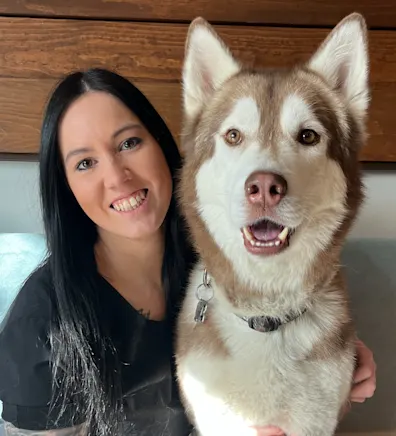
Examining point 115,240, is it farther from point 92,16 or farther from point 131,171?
point 92,16

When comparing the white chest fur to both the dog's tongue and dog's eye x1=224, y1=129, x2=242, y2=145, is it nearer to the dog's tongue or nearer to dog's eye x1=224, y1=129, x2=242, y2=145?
the dog's tongue

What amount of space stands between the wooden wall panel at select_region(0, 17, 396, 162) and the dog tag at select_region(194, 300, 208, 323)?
0.80 m

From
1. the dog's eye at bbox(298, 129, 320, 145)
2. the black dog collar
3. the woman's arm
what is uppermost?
the dog's eye at bbox(298, 129, 320, 145)

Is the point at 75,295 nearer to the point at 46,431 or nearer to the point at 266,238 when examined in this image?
the point at 46,431

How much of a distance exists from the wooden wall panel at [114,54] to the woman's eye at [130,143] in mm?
594

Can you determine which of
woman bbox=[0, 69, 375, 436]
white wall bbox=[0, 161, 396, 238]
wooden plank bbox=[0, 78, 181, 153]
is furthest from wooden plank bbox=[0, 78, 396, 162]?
woman bbox=[0, 69, 375, 436]

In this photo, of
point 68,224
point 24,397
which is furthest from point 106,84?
point 24,397

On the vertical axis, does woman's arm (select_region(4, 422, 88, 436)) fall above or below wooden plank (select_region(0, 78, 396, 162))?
below

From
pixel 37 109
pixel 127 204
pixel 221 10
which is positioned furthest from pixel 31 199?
pixel 221 10

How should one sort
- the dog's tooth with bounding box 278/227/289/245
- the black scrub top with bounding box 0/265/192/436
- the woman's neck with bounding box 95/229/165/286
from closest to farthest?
the dog's tooth with bounding box 278/227/289/245, the black scrub top with bounding box 0/265/192/436, the woman's neck with bounding box 95/229/165/286

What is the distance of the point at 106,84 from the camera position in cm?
128

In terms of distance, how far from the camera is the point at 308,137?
1141 mm

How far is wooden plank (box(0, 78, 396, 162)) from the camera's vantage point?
1.79 m

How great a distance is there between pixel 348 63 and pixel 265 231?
439 millimetres
